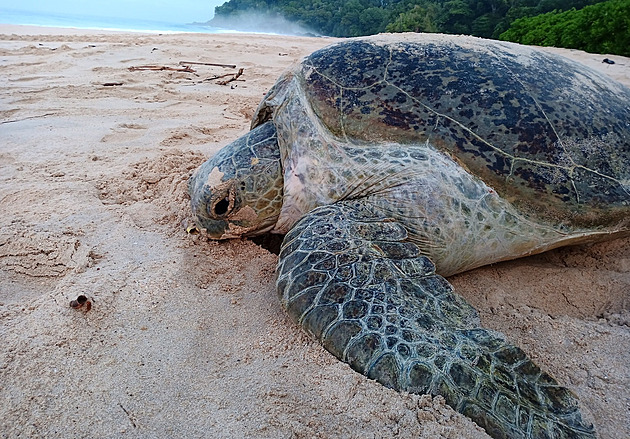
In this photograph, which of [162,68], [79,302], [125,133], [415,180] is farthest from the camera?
[162,68]

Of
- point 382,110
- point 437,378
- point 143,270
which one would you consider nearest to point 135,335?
point 143,270

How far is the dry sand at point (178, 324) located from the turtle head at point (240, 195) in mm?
76

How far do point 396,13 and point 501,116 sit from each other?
51.9ft

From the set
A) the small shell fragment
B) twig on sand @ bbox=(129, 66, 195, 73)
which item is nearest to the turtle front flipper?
the small shell fragment

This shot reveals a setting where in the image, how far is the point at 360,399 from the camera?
0.80 metres

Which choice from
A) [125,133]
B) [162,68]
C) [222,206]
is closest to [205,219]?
[222,206]

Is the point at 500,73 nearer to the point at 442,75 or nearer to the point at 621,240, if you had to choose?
the point at 442,75

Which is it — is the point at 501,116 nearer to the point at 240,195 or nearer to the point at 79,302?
the point at 240,195

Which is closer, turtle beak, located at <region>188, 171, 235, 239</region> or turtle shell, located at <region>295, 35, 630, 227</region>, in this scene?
turtle shell, located at <region>295, 35, 630, 227</region>

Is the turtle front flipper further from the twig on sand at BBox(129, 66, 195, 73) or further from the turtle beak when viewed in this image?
the twig on sand at BBox(129, 66, 195, 73)

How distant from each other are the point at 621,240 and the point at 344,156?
103 centimetres

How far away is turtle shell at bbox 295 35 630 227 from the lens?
4.39 feet

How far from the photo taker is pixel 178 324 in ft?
3.50

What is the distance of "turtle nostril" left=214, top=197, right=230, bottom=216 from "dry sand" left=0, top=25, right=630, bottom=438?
4.8 inches
